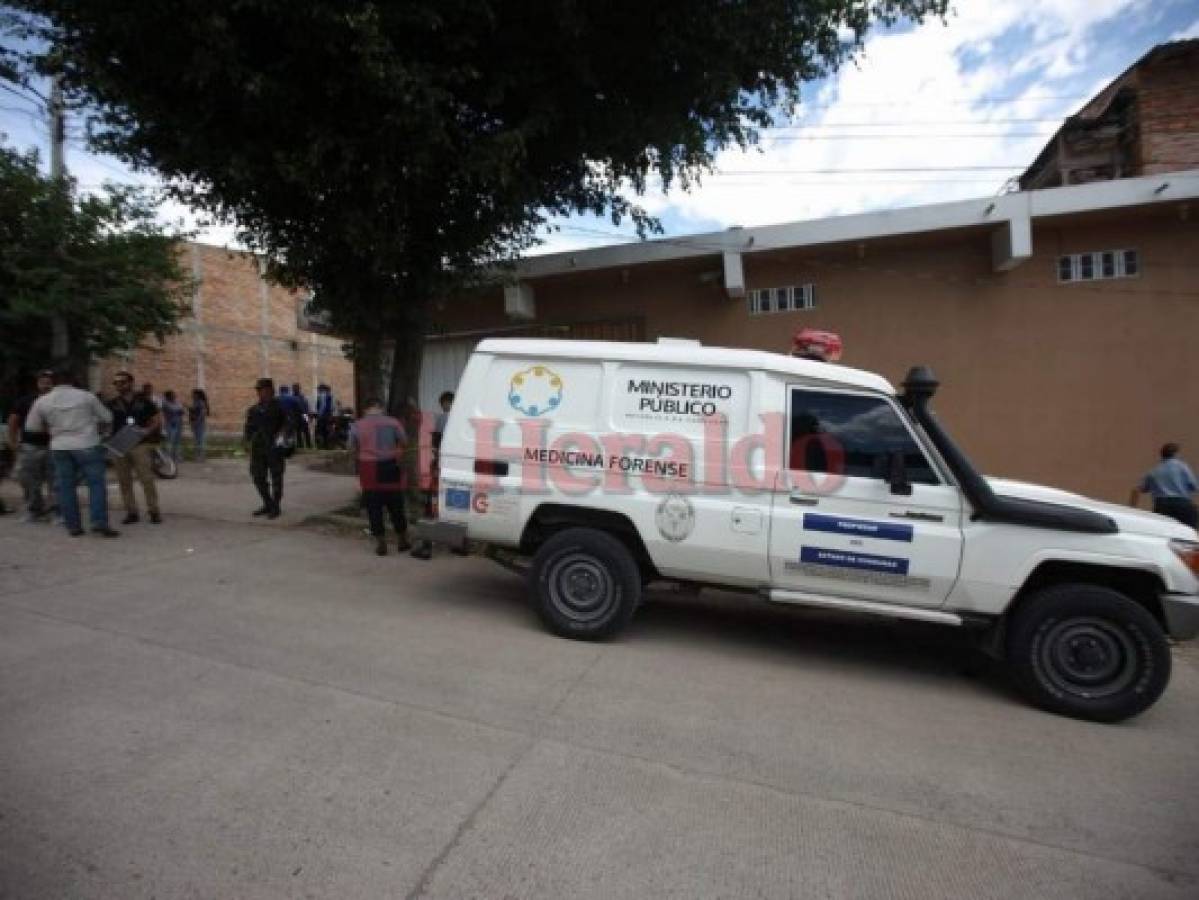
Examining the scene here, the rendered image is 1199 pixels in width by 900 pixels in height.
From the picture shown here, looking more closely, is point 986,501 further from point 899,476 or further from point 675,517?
point 675,517

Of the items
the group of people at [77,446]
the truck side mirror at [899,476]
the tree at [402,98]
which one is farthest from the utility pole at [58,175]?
the truck side mirror at [899,476]

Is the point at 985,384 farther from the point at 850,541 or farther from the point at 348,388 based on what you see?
the point at 348,388

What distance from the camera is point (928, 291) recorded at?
30.8ft

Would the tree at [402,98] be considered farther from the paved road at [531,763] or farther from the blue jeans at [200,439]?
the blue jeans at [200,439]

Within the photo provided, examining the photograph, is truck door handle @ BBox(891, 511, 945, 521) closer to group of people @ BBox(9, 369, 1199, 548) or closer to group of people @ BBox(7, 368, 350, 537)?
group of people @ BBox(9, 369, 1199, 548)

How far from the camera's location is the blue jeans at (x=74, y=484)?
22.6ft

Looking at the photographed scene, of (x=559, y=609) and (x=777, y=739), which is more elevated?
(x=559, y=609)

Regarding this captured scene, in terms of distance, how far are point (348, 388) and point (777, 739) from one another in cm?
2956

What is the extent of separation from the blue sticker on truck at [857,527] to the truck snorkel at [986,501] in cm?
45

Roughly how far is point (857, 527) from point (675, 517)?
119 cm

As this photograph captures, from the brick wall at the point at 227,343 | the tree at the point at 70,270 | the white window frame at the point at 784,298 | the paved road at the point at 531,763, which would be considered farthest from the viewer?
the brick wall at the point at 227,343

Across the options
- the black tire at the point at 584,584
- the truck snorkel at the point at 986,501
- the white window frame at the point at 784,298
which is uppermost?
the white window frame at the point at 784,298

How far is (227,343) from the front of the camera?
22.5m

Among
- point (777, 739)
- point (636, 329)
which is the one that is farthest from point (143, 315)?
point (777, 739)
